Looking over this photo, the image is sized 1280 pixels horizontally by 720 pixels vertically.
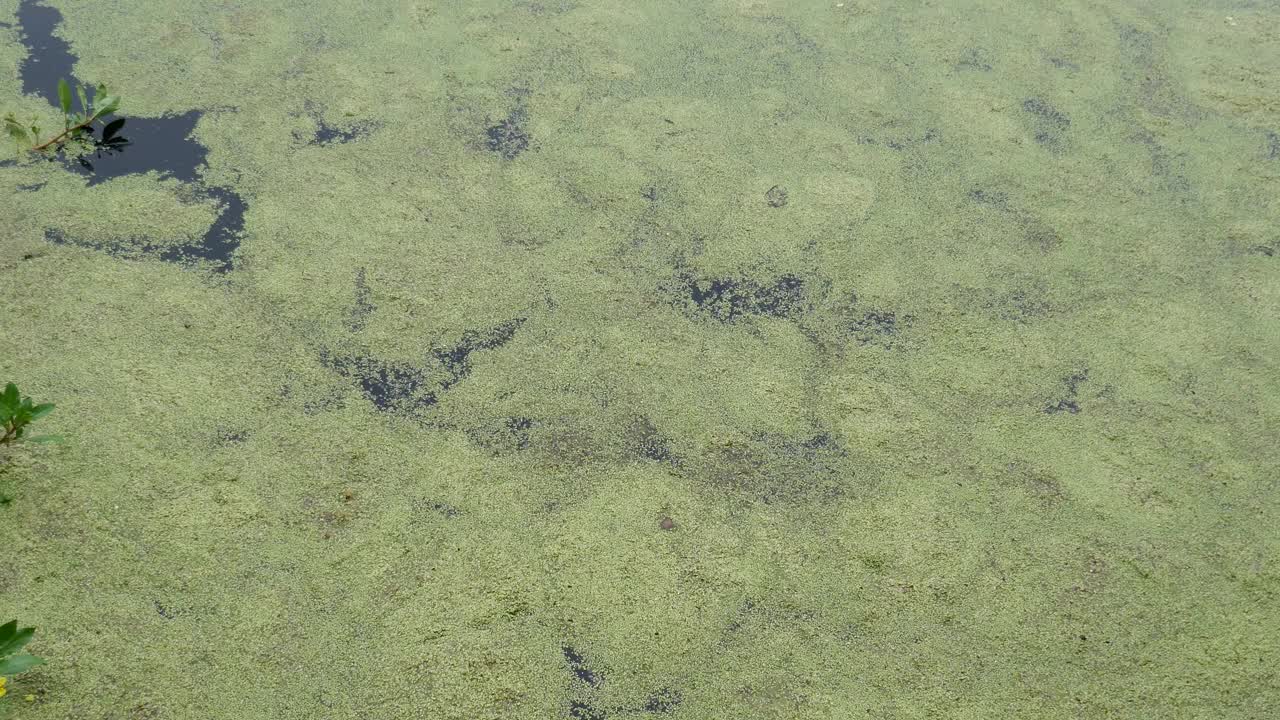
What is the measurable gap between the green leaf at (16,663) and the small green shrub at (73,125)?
6.01 ft

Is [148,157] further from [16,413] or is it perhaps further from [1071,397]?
[1071,397]

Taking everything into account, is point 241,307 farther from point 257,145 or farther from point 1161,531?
point 1161,531

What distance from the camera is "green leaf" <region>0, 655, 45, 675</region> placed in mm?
1519

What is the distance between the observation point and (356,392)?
2275 mm

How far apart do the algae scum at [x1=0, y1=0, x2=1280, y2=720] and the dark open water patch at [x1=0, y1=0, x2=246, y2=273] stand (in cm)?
2

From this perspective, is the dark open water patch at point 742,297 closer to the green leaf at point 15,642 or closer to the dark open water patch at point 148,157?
the dark open water patch at point 148,157

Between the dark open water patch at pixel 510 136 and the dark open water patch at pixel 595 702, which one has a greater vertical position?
→ the dark open water patch at pixel 510 136

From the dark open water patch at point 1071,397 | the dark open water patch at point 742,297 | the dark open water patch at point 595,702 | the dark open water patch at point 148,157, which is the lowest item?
the dark open water patch at point 1071,397

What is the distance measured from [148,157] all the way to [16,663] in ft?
6.01

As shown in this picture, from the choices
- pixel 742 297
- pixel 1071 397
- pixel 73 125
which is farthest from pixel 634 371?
pixel 73 125

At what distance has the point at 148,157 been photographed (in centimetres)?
290

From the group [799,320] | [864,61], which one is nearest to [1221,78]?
[864,61]

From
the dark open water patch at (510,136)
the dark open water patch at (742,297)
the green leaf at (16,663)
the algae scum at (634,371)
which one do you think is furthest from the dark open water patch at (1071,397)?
the green leaf at (16,663)

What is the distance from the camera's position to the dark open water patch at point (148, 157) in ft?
8.50
